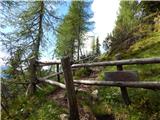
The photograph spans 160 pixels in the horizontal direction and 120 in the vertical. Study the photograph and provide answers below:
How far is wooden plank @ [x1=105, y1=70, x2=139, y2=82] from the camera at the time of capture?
249 inches

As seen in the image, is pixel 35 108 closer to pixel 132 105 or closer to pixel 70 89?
pixel 70 89

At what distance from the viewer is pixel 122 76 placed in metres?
6.55

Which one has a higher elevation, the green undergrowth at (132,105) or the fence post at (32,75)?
the fence post at (32,75)

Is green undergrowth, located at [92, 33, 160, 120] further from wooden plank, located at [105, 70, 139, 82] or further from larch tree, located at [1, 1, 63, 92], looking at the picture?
larch tree, located at [1, 1, 63, 92]

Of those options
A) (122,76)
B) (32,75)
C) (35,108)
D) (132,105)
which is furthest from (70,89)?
(32,75)

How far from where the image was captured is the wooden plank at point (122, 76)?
6.34 meters

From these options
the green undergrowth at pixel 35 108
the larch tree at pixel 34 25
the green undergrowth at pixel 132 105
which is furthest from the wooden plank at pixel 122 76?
the larch tree at pixel 34 25

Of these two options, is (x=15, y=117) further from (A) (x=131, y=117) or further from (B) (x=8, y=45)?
(B) (x=8, y=45)

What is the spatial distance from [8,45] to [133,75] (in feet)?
25.5

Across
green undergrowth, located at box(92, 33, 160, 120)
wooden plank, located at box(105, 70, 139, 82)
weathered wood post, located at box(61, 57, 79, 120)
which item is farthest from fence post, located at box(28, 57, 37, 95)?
wooden plank, located at box(105, 70, 139, 82)

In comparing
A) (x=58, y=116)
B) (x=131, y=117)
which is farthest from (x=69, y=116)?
(x=131, y=117)

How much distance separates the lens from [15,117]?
8406 mm

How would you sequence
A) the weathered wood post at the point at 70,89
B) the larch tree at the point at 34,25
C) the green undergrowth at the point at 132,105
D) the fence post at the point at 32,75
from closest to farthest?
the green undergrowth at the point at 132,105
the weathered wood post at the point at 70,89
the fence post at the point at 32,75
the larch tree at the point at 34,25

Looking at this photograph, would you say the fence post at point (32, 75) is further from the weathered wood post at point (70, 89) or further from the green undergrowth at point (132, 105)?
the weathered wood post at point (70, 89)
